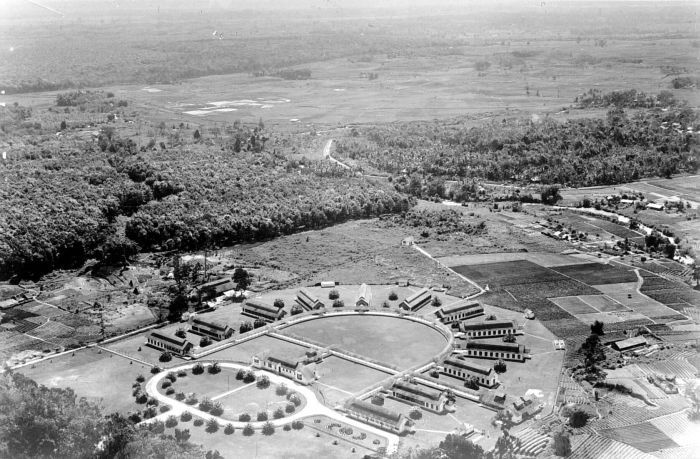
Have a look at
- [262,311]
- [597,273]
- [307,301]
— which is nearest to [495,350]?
[307,301]

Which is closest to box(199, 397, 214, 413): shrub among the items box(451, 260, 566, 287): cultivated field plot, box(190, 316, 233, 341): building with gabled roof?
box(190, 316, 233, 341): building with gabled roof

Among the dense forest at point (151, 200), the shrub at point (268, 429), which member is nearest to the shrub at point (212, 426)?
the shrub at point (268, 429)

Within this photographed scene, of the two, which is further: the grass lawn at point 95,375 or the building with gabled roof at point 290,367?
the building with gabled roof at point 290,367

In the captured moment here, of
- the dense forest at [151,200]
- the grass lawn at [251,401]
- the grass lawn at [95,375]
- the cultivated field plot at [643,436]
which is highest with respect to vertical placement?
the dense forest at [151,200]

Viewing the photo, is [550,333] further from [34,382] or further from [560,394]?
[34,382]

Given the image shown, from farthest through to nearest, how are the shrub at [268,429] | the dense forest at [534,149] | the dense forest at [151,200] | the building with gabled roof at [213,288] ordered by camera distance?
the dense forest at [534,149], the dense forest at [151,200], the building with gabled roof at [213,288], the shrub at [268,429]

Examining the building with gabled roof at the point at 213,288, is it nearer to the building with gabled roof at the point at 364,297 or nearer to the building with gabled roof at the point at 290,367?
the building with gabled roof at the point at 364,297
